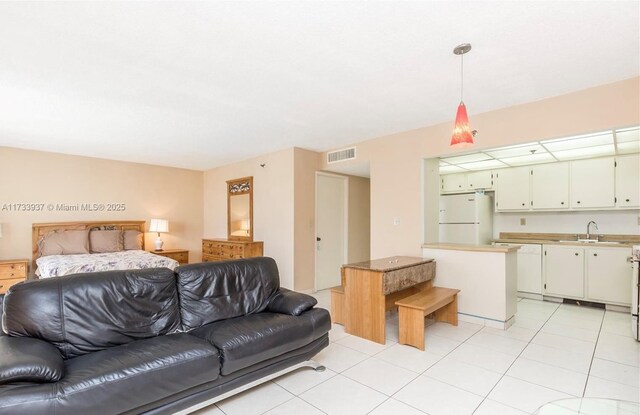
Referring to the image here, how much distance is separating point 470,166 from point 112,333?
546 centimetres

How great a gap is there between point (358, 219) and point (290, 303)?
3819 mm

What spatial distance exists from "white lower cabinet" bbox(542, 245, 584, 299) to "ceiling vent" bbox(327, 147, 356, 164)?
10.9 ft

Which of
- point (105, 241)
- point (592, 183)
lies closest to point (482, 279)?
point (592, 183)

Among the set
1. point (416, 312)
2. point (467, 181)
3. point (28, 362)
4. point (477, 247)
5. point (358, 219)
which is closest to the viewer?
point (28, 362)

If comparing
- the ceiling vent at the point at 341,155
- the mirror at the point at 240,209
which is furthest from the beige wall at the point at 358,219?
the mirror at the point at 240,209

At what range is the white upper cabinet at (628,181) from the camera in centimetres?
425

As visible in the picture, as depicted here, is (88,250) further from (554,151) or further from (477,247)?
(554,151)

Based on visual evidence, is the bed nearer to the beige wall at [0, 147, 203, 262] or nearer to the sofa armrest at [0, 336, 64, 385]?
the beige wall at [0, 147, 203, 262]

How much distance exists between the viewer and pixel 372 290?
3.31 metres

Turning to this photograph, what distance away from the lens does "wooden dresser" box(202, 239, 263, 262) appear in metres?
5.62

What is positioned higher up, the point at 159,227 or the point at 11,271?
the point at 159,227

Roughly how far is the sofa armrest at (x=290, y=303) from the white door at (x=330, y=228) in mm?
2712

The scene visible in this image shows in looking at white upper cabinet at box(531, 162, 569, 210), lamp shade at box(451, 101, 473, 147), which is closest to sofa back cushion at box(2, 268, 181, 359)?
lamp shade at box(451, 101, 473, 147)

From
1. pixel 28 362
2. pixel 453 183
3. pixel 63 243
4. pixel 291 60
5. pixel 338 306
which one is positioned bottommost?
pixel 338 306
